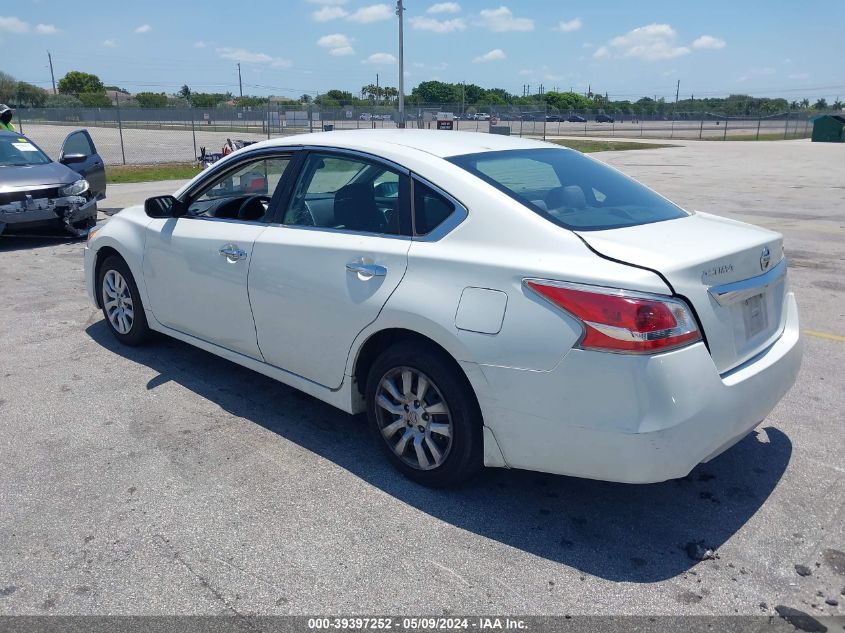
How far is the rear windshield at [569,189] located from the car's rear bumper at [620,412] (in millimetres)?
742

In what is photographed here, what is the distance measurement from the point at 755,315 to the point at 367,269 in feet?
5.94

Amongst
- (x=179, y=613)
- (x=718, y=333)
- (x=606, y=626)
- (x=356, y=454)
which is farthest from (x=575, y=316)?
(x=179, y=613)

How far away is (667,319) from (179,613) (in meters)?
2.16

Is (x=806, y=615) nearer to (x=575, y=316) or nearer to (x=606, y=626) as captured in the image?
(x=606, y=626)

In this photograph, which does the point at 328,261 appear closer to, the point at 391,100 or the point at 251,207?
the point at 251,207

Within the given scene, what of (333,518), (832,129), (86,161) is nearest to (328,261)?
(333,518)

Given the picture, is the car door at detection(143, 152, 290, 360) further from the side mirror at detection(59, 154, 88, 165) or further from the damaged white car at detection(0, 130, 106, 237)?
the side mirror at detection(59, 154, 88, 165)

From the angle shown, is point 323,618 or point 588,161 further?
point 588,161

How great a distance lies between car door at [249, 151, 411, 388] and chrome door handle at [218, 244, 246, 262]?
5.2 inches

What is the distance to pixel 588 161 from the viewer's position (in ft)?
14.3

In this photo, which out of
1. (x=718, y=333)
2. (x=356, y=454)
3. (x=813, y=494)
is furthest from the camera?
(x=356, y=454)

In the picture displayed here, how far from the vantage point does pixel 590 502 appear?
3514mm

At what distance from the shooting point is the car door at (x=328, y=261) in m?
3.59

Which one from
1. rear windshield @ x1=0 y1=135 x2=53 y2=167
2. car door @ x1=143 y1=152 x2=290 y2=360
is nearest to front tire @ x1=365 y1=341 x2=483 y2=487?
car door @ x1=143 y1=152 x2=290 y2=360
